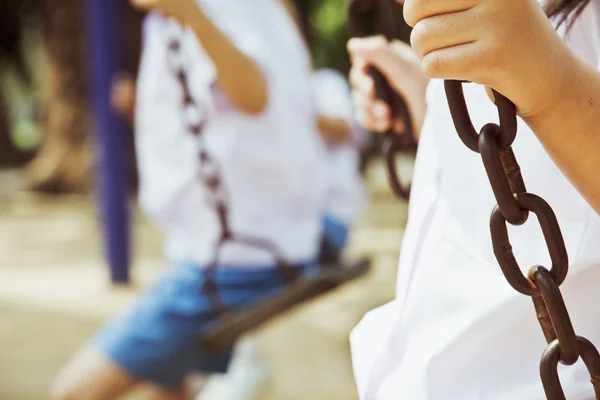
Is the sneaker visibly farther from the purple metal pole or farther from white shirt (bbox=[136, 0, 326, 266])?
the purple metal pole

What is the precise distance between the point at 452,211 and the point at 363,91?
0.42 m

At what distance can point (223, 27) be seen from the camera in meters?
1.53

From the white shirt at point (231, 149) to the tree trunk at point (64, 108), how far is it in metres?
4.36

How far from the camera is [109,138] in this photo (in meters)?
3.51

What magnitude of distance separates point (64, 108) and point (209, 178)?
4.81m

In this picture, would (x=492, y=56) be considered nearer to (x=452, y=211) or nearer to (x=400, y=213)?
(x=452, y=211)

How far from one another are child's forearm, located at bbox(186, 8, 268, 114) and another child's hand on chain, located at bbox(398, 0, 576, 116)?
2.80 feet

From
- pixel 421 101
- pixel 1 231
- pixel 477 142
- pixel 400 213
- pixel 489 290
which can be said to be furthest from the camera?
pixel 400 213

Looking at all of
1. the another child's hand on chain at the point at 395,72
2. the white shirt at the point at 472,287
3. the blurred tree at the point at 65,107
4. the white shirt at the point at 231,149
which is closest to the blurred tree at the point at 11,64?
the blurred tree at the point at 65,107

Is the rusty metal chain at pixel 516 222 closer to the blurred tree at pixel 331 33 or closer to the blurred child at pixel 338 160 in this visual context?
the blurred child at pixel 338 160

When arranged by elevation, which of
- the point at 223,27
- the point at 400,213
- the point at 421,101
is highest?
the point at 223,27

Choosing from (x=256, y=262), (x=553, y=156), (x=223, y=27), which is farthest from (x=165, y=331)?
(x=553, y=156)

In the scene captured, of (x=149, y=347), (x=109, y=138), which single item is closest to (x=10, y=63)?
(x=109, y=138)

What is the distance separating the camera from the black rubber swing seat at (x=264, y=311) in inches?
53.4
